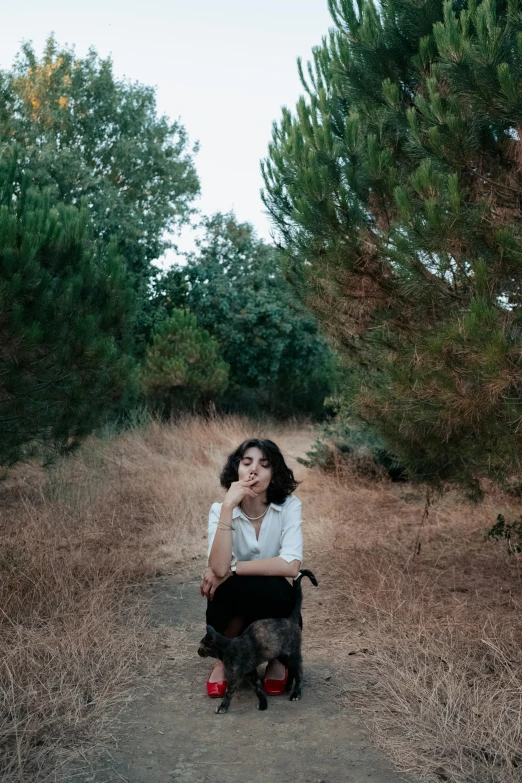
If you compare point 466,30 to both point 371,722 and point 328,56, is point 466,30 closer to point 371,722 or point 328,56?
point 328,56

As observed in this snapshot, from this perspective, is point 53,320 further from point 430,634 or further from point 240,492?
point 430,634

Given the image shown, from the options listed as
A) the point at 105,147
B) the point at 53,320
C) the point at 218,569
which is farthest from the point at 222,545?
the point at 105,147

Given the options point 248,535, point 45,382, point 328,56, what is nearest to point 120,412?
point 45,382

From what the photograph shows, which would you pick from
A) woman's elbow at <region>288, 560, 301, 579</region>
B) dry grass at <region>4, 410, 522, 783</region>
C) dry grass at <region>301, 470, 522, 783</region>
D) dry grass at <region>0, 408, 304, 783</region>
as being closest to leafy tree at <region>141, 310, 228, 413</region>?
dry grass at <region>0, 408, 304, 783</region>

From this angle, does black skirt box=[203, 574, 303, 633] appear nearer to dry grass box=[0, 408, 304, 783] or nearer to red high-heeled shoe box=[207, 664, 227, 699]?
red high-heeled shoe box=[207, 664, 227, 699]

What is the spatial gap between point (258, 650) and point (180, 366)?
11814 mm

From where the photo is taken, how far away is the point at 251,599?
3.53 metres

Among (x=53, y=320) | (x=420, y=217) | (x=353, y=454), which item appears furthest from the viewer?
(x=353, y=454)

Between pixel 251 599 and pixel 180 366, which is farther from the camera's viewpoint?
pixel 180 366

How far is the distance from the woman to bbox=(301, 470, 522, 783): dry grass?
1.92ft

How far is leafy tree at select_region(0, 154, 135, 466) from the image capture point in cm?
461

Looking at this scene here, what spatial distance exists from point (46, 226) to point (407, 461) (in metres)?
3.03

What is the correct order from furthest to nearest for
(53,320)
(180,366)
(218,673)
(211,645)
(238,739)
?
(180,366)
(53,320)
(218,673)
(211,645)
(238,739)

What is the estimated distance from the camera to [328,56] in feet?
17.5
